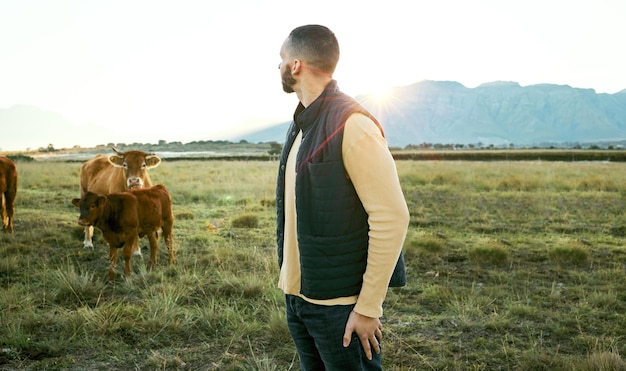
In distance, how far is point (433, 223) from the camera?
11.4 meters

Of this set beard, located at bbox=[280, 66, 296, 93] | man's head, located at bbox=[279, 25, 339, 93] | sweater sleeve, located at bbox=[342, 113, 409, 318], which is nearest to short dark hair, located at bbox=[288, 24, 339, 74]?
man's head, located at bbox=[279, 25, 339, 93]

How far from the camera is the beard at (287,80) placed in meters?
2.22

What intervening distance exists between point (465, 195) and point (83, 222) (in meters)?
12.5

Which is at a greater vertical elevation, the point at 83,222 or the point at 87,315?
the point at 83,222

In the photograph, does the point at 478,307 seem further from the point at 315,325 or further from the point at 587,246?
the point at 587,246

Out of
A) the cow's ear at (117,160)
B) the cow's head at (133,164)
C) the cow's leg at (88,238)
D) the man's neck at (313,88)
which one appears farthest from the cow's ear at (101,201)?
the man's neck at (313,88)

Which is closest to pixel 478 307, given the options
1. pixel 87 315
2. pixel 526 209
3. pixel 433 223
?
pixel 87 315

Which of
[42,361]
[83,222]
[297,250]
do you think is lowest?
[42,361]

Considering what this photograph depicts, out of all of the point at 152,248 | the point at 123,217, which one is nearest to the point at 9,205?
the point at 152,248

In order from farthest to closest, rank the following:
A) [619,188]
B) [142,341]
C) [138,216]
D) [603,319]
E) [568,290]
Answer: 1. [619,188]
2. [138,216]
3. [568,290]
4. [603,319]
5. [142,341]

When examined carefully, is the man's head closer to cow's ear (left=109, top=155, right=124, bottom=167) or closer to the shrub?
cow's ear (left=109, top=155, right=124, bottom=167)

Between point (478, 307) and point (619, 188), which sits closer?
point (478, 307)

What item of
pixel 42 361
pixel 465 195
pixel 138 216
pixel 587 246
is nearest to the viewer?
pixel 42 361

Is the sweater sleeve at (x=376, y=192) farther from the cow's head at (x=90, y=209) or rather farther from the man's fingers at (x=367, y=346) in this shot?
the cow's head at (x=90, y=209)
